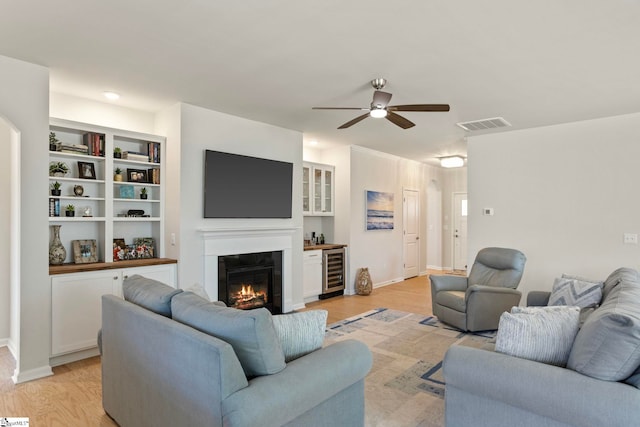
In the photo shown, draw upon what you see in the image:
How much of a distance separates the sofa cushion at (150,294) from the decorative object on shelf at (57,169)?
6.47ft

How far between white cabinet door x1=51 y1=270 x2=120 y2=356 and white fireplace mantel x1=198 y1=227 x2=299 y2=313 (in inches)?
40.2

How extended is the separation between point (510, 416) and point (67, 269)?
3.68 m

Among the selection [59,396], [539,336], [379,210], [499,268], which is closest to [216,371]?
[539,336]

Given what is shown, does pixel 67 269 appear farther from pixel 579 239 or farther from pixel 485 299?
pixel 579 239

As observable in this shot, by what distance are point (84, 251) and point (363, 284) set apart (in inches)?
167

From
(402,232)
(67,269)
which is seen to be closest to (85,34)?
(67,269)

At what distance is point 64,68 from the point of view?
330cm

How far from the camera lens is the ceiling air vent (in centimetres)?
482

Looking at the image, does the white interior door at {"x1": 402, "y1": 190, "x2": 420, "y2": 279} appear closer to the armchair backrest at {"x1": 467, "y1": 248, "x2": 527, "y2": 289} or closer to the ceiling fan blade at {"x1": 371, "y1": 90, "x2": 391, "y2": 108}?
the armchair backrest at {"x1": 467, "y1": 248, "x2": 527, "y2": 289}

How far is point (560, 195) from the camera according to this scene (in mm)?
5031

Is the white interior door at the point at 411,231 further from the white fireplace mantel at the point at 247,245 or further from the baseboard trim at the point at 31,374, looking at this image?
the baseboard trim at the point at 31,374

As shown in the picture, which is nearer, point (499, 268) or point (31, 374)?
point (31, 374)

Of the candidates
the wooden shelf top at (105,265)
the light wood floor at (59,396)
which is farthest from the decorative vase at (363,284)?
the light wood floor at (59,396)

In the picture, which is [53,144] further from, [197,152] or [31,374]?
[31,374]
